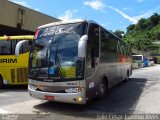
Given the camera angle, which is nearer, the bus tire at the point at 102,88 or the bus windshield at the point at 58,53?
the bus windshield at the point at 58,53

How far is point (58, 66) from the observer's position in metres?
9.79

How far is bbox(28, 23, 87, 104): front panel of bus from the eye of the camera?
31.4 feet

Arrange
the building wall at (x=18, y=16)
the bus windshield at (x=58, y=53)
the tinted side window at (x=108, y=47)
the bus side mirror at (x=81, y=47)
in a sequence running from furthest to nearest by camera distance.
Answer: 1. the building wall at (x=18, y=16)
2. the tinted side window at (x=108, y=47)
3. the bus windshield at (x=58, y=53)
4. the bus side mirror at (x=81, y=47)

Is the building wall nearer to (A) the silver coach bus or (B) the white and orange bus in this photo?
(B) the white and orange bus

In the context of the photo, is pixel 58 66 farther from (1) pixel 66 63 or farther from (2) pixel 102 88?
(2) pixel 102 88

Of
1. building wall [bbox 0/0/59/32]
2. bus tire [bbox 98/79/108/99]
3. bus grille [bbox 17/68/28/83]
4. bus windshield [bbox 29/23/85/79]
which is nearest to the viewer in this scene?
bus windshield [bbox 29/23/85/79]

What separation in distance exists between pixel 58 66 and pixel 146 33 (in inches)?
4297

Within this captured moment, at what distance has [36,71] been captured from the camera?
405 inches

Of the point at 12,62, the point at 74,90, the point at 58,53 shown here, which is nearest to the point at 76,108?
the point at 74,90

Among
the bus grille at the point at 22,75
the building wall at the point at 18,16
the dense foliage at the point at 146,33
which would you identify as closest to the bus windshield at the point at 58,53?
the bus grille at the point at 22,75

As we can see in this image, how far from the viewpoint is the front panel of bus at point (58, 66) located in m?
9.58

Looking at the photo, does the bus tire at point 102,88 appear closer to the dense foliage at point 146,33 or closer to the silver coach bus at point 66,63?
the silver coach bus at point 66,63

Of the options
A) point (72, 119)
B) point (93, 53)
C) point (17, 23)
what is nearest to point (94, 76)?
point (93, 53)

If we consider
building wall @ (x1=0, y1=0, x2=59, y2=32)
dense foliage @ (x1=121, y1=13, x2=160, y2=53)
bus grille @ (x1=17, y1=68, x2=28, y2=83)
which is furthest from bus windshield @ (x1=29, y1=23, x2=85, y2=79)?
dense foliage @ (x1=121, y1=13, x2=160, y2=53)
